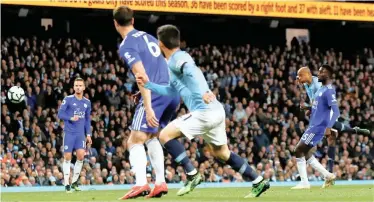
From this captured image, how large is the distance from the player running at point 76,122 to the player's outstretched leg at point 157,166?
590 centimetres

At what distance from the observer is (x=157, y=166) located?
1184cm

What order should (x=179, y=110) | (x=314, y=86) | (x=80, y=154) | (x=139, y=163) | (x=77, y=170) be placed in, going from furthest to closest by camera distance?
(x=179, y=110), (x=80, y=154), (x=77, y=170), (x=314, y=86), (x=139, y=163)

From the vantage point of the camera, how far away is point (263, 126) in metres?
27.8

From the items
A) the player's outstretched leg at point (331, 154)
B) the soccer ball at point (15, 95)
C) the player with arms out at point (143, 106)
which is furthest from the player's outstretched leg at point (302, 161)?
the player's outstretched leg at point (331, 154)

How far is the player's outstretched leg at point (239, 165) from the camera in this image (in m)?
11.6

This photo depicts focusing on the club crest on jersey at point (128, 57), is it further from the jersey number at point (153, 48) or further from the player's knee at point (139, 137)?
the player's knee at point (139, 137)

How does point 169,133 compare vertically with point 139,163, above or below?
above

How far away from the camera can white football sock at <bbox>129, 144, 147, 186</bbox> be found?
11.7 meters

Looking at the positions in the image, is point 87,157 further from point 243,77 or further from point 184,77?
point 184,77

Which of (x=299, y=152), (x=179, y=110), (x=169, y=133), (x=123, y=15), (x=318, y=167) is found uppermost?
(x=123, y=15)

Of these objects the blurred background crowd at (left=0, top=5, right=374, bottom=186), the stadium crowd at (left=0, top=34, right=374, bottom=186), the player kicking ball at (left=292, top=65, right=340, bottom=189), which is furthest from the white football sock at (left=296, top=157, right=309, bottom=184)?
the stadium crowd at (left=0, top=34, right=374, bottom=186)

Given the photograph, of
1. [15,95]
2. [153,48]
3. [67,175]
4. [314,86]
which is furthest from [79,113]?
[153,48]

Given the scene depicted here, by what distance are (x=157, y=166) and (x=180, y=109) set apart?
14.0m

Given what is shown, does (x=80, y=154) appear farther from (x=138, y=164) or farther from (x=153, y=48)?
(x=138, y=164)
